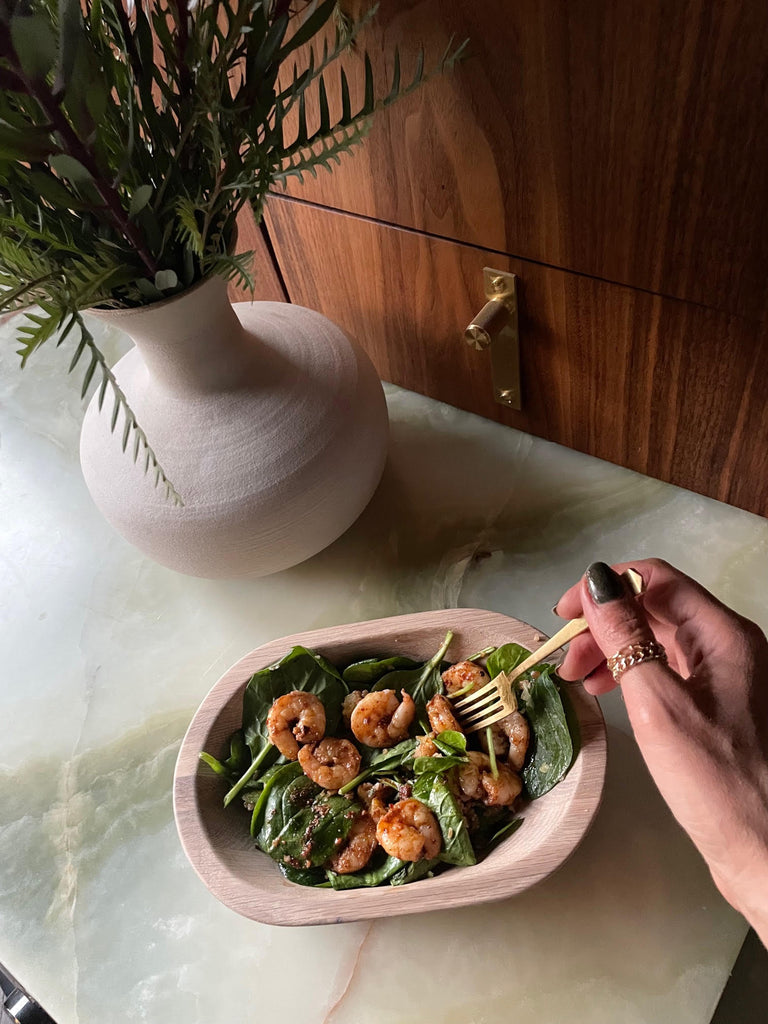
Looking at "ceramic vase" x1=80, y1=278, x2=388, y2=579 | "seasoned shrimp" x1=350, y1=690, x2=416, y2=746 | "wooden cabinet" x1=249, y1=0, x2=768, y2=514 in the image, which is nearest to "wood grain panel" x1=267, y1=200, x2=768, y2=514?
"wooden cabinet" x1=249, y1=0, x2=768, y2=514

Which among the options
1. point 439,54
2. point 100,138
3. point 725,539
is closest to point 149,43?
point 100,138

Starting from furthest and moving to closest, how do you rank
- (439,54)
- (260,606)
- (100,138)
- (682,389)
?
(260,606) → (682,389) → (439,54) → (100,138)

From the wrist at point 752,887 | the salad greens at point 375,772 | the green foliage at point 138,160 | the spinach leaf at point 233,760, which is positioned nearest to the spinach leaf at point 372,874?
the salad greens at point 375,772

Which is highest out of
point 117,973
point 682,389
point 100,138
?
point 100,138

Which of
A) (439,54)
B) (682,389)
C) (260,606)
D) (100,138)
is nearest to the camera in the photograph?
(100,138)

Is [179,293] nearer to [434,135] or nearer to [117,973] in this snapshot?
[434,135]

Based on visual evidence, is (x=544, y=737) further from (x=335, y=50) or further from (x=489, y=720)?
(x=335, y=50)

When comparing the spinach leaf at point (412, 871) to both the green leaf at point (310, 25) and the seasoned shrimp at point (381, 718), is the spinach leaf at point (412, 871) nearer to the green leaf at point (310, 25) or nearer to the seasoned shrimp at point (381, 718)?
the seasoned shrimp at point (381, 718)
